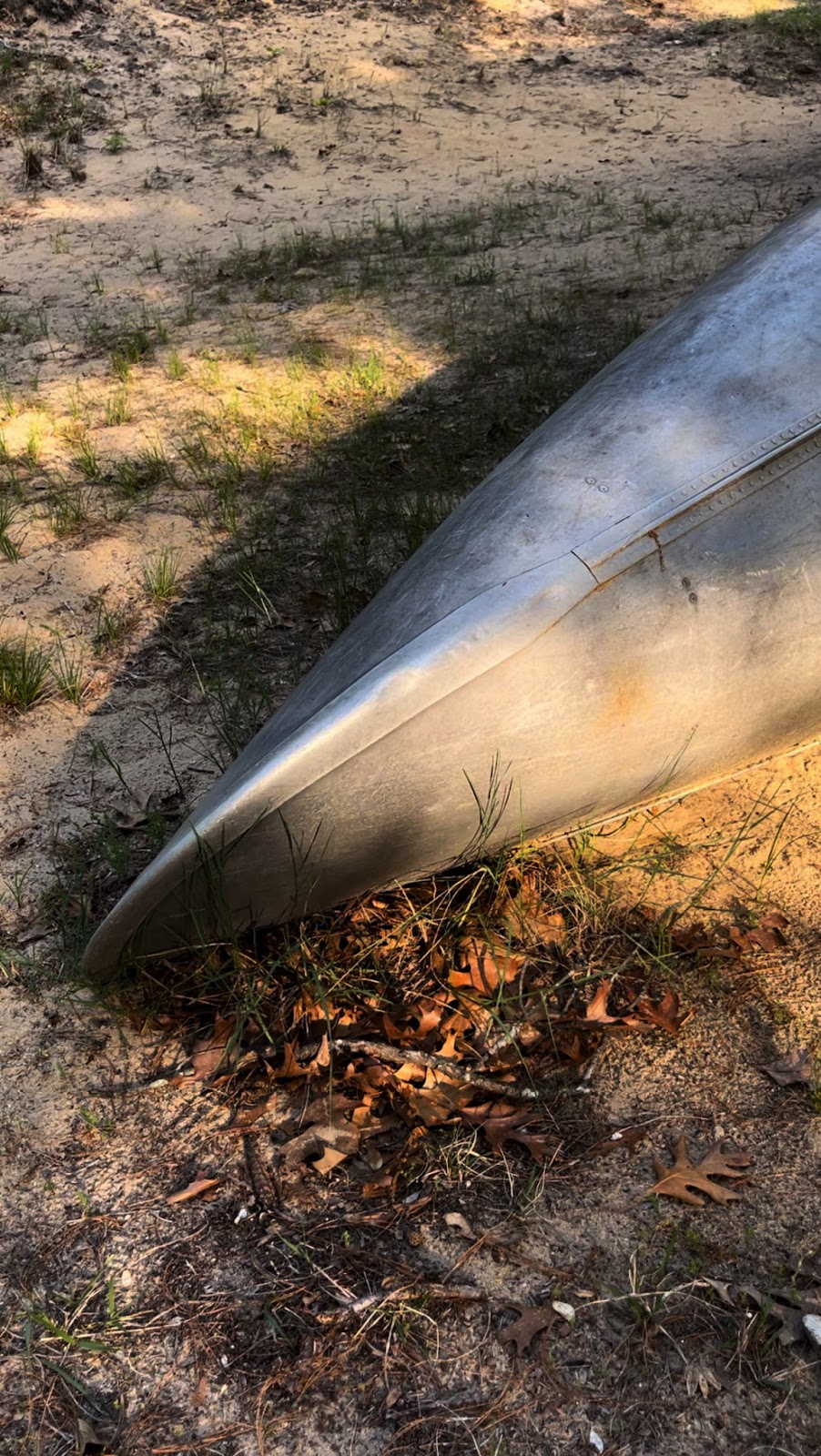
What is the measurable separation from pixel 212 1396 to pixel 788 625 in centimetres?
212

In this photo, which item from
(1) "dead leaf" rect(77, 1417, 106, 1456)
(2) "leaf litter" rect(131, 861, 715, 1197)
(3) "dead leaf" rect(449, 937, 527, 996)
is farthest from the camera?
(3) "dead leaf" rect(449, 937, 527, 996)

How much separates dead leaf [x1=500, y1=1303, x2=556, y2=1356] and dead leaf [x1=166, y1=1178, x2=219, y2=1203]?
0.69 metres

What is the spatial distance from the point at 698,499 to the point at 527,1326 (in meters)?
1.84

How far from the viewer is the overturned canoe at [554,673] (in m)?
2.67

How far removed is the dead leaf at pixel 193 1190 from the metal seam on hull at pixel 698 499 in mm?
1601

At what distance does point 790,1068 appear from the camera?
2.67m

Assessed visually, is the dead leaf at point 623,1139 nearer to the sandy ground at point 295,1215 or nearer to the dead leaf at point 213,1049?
the sandy ground at point 295,1215

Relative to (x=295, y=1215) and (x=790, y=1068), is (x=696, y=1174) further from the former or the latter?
(x=295, y=1215)

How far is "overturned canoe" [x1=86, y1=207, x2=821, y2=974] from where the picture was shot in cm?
267

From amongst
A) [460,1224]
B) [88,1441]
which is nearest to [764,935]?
[460,1224]

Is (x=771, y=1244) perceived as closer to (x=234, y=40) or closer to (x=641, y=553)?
(x=641, y=553)

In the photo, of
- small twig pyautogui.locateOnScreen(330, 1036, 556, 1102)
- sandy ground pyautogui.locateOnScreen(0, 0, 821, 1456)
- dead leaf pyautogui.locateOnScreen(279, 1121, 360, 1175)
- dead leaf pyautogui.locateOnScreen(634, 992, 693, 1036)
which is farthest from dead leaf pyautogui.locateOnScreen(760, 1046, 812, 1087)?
dead leaf pyautogui.locateOnScreen(279, 1121, 360, 1175)

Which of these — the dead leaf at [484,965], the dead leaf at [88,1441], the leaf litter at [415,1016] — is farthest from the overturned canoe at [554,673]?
the dead leaf at [88,1441]

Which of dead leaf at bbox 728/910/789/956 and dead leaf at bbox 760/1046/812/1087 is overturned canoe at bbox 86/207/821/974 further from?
dead leaf at bbox 760/1046/812/1087
